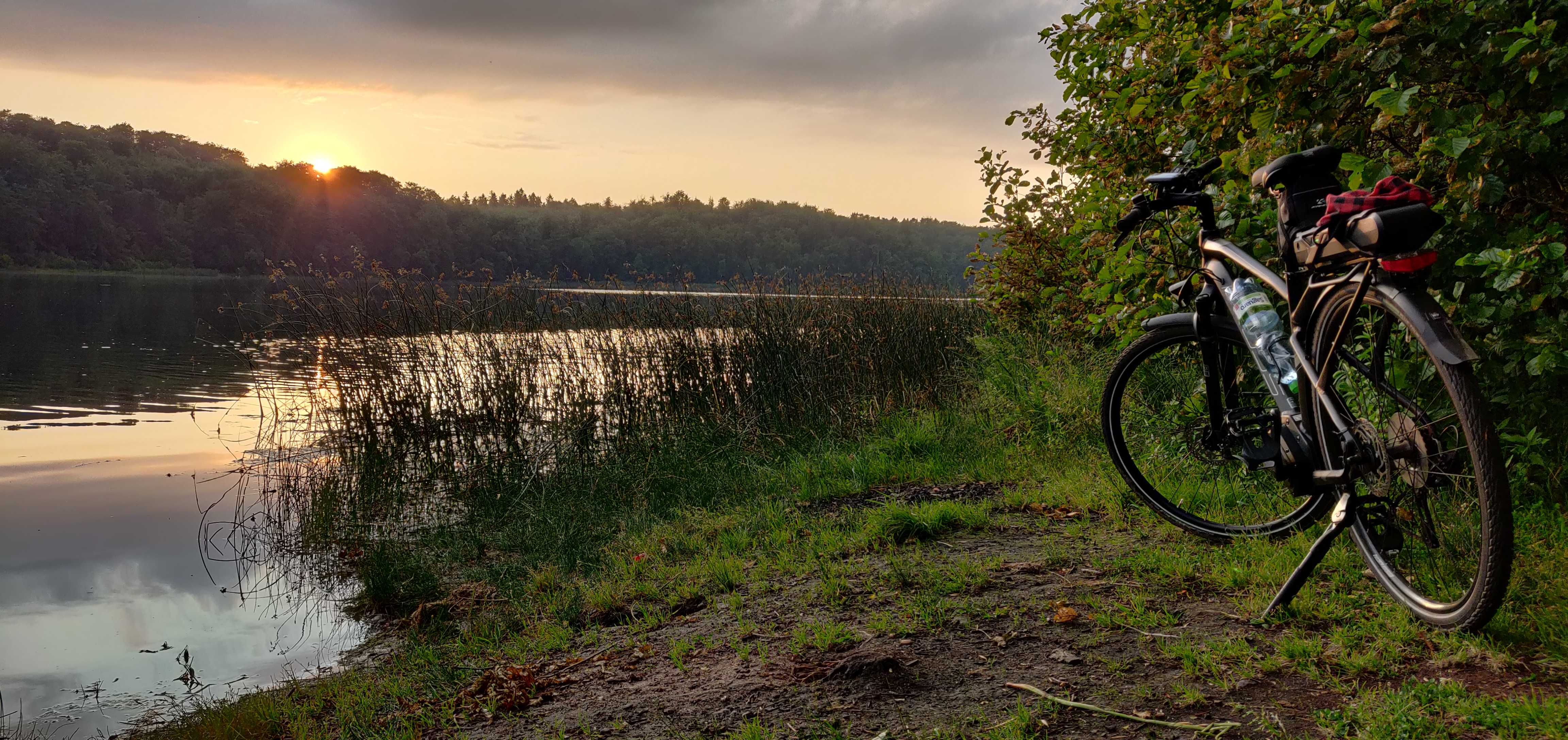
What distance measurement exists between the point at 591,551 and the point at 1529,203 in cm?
452

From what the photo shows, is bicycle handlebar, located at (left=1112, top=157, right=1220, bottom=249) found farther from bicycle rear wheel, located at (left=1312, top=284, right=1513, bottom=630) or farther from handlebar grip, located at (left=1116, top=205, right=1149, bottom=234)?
bicycle rear wheel, located at (left=1312, top=284, right=1513, bottom=630)

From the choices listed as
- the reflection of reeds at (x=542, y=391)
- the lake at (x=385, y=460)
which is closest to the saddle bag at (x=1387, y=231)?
the lake at (x=385, y=460)

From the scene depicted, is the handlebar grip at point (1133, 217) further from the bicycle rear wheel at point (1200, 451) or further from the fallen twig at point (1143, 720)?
the fallen twig at point (1143, 720)

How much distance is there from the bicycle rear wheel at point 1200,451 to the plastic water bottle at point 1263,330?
18 centimetres

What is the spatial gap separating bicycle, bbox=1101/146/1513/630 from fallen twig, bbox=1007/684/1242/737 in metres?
0.64

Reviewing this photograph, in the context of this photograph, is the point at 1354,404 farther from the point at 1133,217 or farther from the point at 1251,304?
the point at 1133,217

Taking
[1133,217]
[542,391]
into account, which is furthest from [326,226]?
[1133,217]

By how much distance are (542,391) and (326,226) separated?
4450 cm

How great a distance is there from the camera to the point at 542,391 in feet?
29.7

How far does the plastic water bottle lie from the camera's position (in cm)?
275

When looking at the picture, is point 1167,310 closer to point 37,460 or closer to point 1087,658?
point 1087,658

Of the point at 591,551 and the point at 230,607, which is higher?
the point at 591,551

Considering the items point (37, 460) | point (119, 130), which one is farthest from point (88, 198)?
point (37, 460)

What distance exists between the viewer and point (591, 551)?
A: 5336mm
